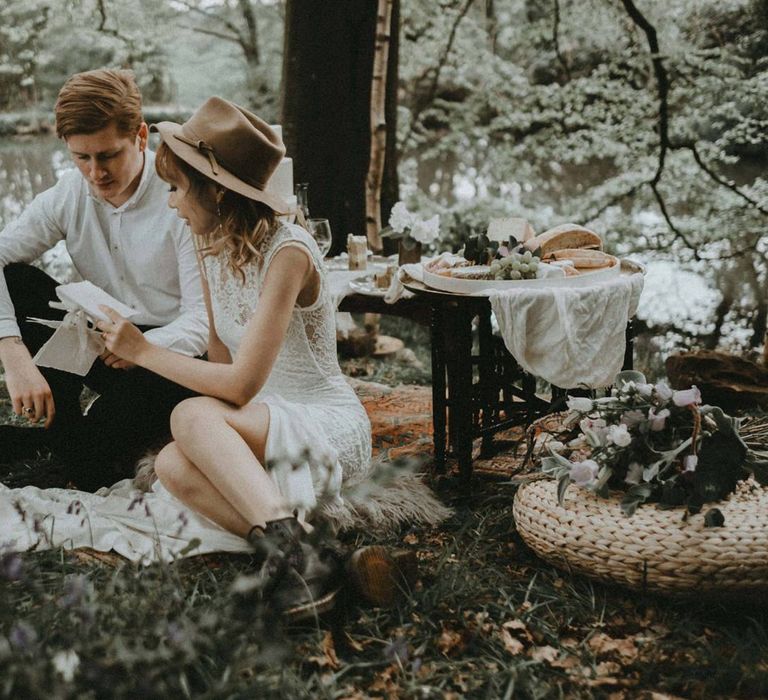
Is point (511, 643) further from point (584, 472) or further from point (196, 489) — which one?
point (196, 489)

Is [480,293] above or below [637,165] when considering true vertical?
below

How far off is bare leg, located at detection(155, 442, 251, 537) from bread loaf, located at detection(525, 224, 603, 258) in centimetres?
166

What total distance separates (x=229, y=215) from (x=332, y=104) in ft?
10.2

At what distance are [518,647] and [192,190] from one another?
5.27 feet

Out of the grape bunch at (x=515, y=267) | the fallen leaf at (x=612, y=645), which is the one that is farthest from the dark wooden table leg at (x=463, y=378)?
the fallen leaf at (x=612, y=645)

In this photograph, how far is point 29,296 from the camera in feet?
10.7

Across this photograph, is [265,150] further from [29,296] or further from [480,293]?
[29,296]

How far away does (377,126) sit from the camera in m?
5.26

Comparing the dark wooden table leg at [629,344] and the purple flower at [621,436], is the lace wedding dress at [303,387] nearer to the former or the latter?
the purple flower at [621,436]

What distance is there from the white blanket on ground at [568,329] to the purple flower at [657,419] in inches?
18.8

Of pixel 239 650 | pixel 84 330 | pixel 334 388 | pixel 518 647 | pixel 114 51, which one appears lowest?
pixel 518 647

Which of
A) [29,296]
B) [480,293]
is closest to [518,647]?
[480,293]

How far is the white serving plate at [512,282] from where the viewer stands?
309cm

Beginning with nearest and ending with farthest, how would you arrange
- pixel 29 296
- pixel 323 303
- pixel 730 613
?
1. pixel 730 613
2. pixel 323 303
3. pixel 29 296
